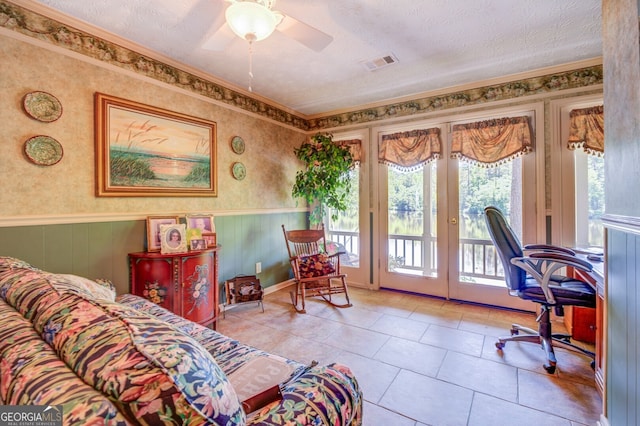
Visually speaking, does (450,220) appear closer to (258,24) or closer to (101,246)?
(258,24)

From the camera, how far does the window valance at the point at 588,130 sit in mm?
2617

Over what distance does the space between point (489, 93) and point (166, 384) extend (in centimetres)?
377

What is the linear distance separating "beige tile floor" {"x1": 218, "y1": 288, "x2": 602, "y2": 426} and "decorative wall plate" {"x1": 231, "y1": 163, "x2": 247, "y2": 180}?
5.01 feet

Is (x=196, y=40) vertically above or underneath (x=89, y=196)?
above

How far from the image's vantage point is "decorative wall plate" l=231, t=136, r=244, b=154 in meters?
3.25

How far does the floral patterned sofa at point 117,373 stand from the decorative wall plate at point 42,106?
165 centimetres

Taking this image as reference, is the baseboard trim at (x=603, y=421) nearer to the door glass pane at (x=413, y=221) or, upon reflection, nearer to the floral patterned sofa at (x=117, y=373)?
the floral patterned sofa at (x=117, y=373)

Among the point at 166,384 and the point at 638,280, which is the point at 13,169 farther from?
the point at 638,280

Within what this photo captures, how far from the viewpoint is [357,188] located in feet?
13.2

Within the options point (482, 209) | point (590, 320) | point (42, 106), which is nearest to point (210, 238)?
point (42, 106)

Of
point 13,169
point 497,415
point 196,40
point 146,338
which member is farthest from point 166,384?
point 196,40

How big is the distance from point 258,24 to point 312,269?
2513 millimetres

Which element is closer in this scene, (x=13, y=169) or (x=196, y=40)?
(x=13, y=169)

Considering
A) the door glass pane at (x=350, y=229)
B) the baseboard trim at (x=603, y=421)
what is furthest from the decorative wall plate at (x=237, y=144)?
the baseboard trim at (x=603, y=421)
